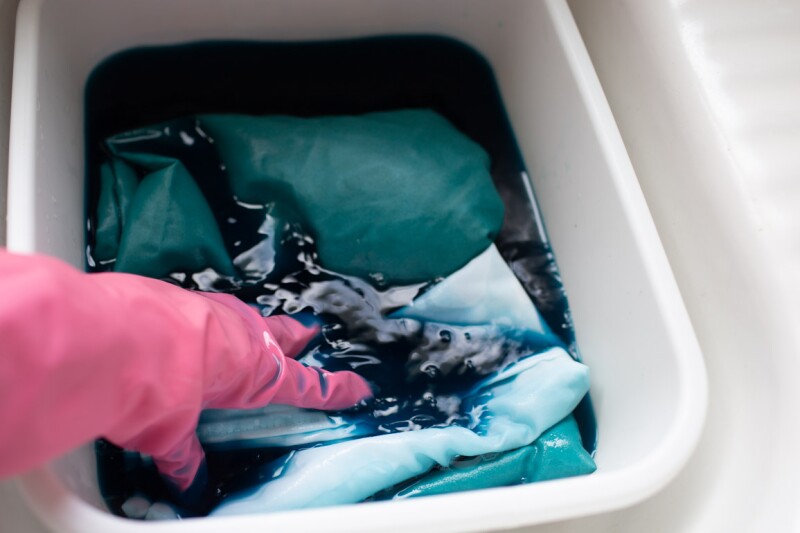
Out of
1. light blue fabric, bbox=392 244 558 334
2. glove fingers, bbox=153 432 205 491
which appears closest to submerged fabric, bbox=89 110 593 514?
light blue fabric, bbox=392 244 558 334

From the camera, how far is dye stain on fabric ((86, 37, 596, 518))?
85 centimetres

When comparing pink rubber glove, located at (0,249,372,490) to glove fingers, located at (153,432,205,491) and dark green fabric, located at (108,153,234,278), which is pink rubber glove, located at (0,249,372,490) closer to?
glove fingers, located at (153,432,205,491)

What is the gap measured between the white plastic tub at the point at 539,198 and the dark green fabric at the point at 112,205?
3cm

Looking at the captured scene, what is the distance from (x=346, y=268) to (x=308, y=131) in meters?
0.19

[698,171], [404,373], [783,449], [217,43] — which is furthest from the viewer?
[217,43]

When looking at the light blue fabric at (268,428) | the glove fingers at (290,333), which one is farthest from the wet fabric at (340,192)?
the light blue fabric at (268,428)

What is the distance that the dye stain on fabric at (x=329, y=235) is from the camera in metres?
0.85

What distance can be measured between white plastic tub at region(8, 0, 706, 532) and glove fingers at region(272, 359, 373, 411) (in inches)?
7.0

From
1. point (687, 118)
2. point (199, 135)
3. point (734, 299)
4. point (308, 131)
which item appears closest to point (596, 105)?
point (687, 118)

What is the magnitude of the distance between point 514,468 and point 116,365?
462mm

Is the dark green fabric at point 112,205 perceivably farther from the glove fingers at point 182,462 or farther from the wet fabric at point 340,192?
the glove fingers at point 182,462

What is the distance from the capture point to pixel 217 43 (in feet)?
3.45

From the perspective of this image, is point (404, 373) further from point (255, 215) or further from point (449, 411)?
point (255, 215)

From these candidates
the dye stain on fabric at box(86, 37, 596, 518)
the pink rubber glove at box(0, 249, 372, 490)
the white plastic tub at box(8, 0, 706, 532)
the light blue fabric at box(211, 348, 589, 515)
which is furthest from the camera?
the dye stain on fabric at box(86, 37, 596, 518)
